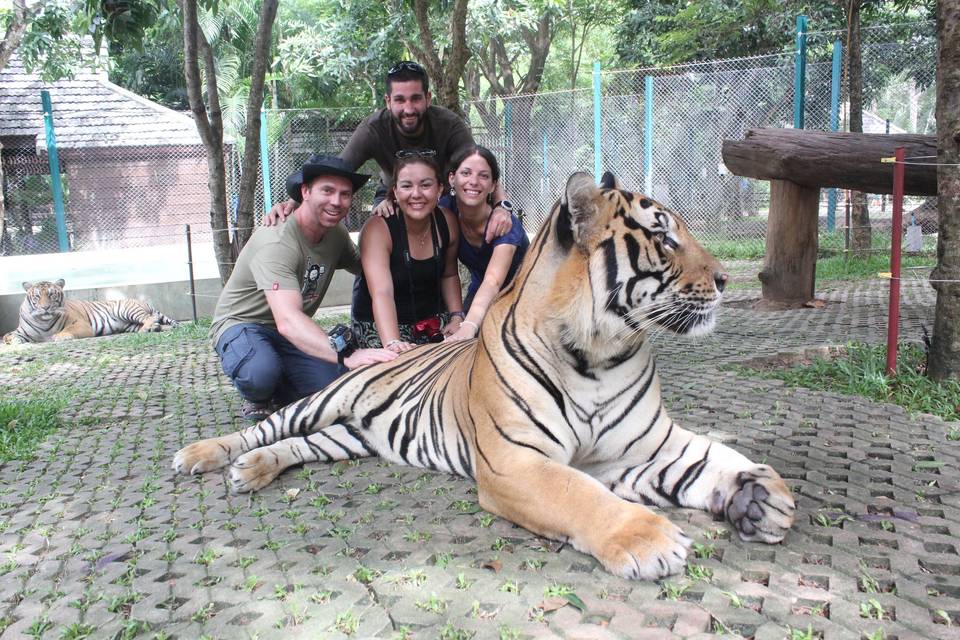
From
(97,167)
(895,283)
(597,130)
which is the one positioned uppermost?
(597,130)

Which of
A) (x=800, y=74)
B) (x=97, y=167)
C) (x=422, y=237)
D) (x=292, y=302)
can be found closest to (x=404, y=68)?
(x=422, y=237)

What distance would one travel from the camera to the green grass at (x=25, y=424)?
13.4 ft

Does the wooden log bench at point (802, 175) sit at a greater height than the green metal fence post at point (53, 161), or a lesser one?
lesser

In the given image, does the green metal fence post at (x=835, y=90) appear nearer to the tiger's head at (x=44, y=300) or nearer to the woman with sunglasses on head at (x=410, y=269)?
the woman with sunglasses on head at (x=410, y=269)

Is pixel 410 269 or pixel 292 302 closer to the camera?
pixel 292 302

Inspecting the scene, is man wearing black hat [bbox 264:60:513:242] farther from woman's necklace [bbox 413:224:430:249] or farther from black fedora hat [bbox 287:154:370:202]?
black fedora hat [bbox 287:154:370:202]

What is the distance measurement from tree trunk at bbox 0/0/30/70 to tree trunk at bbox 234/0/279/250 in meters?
6.20

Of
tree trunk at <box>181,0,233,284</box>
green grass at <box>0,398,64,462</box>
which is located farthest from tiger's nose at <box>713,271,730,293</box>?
tree trunk at <box>181,0,233,284</box>

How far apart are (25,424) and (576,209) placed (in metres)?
3.58

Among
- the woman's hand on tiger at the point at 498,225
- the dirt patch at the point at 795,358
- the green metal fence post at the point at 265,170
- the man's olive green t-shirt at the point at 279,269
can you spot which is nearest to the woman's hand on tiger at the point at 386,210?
the man's olive green t-shirt at the point at 279,269

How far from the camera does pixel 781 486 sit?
2.56 metres

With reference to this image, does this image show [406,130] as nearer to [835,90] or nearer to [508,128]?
[835,90]

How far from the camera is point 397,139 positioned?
5262 millimetres

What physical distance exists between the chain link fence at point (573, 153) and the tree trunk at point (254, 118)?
569cm
